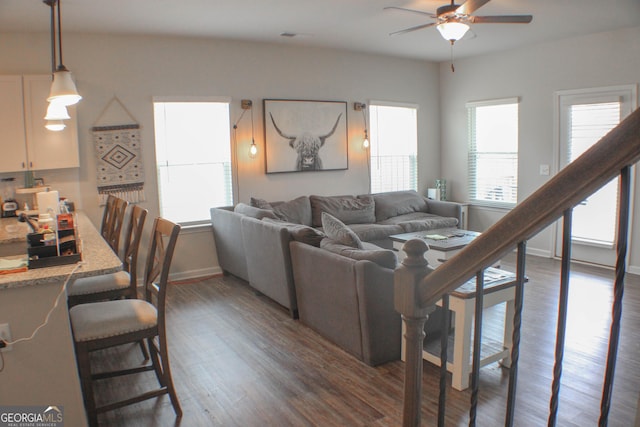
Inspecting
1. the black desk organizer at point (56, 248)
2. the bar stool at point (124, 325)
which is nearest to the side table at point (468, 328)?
the bar stool at point (124, 325)

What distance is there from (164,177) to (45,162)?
1244 mm

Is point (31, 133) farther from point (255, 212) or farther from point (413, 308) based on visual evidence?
point (413, 308)

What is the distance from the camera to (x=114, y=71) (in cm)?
534

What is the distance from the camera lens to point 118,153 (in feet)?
17.7

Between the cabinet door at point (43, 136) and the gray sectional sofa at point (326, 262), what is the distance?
66.4 inches

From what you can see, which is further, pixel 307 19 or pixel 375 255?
pixel 307 19

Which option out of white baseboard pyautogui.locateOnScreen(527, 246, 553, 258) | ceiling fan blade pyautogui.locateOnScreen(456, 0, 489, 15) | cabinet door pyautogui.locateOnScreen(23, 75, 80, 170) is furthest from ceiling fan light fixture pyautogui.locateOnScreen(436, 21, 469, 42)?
white baseboard pyautogui.locateOnScreen(527, 246, 553, 258)

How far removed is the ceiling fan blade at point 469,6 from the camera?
363cm

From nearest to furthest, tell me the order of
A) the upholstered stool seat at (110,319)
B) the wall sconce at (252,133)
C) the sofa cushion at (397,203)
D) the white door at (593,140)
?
the upholstered stool seat at (110,319)
the white door at (593,140)
the wall sconce at (252,133)
the sofa cushion at (397,203)

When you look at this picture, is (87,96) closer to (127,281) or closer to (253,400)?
Result: (127,281)

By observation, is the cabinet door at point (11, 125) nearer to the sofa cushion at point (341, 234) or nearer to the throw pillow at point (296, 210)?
the throw pillow at point (296, 210)

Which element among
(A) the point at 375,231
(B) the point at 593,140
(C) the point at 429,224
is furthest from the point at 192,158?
(B) the point at 593,140

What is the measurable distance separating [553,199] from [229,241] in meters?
4.89

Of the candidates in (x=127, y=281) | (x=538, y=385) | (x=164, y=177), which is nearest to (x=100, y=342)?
(x=127, y=281)
